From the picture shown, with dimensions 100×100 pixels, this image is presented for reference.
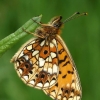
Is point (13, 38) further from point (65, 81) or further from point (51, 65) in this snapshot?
point (65, 81)

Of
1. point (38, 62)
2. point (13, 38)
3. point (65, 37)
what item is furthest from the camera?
point (65, 37)

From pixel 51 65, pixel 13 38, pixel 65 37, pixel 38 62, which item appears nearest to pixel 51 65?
pixel 51 65

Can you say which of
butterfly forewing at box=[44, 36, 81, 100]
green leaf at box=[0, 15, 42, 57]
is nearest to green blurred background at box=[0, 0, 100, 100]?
butterfly forewing at box=[44, 36, 81, 100]

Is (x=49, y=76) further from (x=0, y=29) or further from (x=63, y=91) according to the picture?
(x=0, y=29)

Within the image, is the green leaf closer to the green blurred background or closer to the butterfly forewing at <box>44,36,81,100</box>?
the butterfly forewing at <box>44,36,81,100</box>

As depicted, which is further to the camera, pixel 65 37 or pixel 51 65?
pixel 65 37

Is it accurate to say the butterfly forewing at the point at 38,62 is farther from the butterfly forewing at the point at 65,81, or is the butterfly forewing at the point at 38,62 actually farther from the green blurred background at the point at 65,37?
the green blurred background at the point at 65,37

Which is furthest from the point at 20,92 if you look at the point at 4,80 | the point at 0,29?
the point at 0,29
